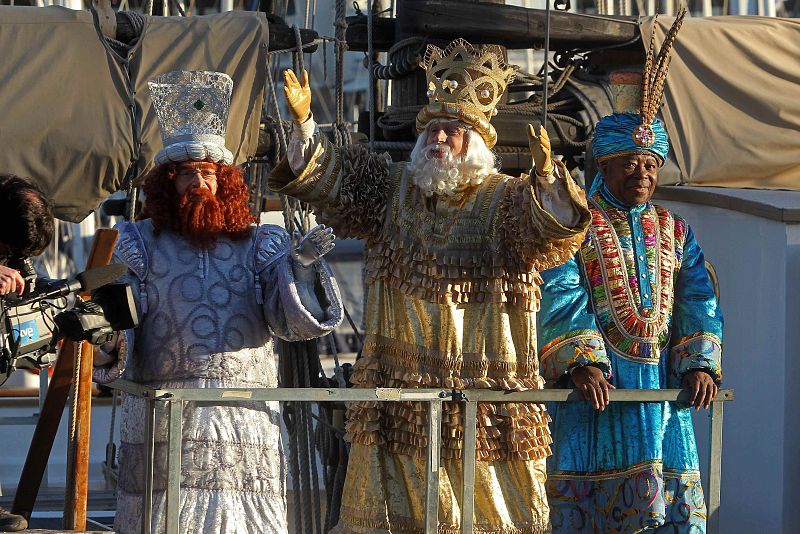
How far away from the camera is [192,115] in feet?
14.9

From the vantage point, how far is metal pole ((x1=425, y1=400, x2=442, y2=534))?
4266 millimetres

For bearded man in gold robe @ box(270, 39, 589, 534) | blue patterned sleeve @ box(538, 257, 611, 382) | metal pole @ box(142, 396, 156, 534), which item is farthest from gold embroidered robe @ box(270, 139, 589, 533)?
metal pole @ box(142, 396, 156, 534)

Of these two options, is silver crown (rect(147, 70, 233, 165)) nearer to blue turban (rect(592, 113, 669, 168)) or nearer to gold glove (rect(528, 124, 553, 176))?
gold glove (rect(528, 124, 553, 176))

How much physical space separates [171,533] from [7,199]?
99 cm

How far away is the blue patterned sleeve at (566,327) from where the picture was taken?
472 cm

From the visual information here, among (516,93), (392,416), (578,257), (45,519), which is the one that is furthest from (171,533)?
(516,93)

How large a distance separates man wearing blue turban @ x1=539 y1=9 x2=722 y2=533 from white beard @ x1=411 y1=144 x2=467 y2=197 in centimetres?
47

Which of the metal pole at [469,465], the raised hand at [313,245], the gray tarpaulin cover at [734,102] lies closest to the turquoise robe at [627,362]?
the metal pole at [469,465]

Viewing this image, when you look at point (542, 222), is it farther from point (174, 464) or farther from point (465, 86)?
point (174, 464)

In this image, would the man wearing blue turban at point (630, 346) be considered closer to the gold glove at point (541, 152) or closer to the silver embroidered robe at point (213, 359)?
the gold glove at point (541, 152)

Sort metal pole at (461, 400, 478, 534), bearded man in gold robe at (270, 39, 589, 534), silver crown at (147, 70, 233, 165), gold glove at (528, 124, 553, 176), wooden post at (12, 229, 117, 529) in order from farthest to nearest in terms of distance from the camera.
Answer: wooden post at (12, 229, 117, 529)
bearded man in gold robe at (270, 39, 589, 534)
silver crown at (147, 70, 233, 165)
gold glove at (528, 124, 553, 176)
metal pole at (461, 400, 478, 534)

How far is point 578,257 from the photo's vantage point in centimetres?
500

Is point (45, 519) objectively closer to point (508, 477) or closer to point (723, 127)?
point (508, 477)

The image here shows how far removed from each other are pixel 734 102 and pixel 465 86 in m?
2.63
